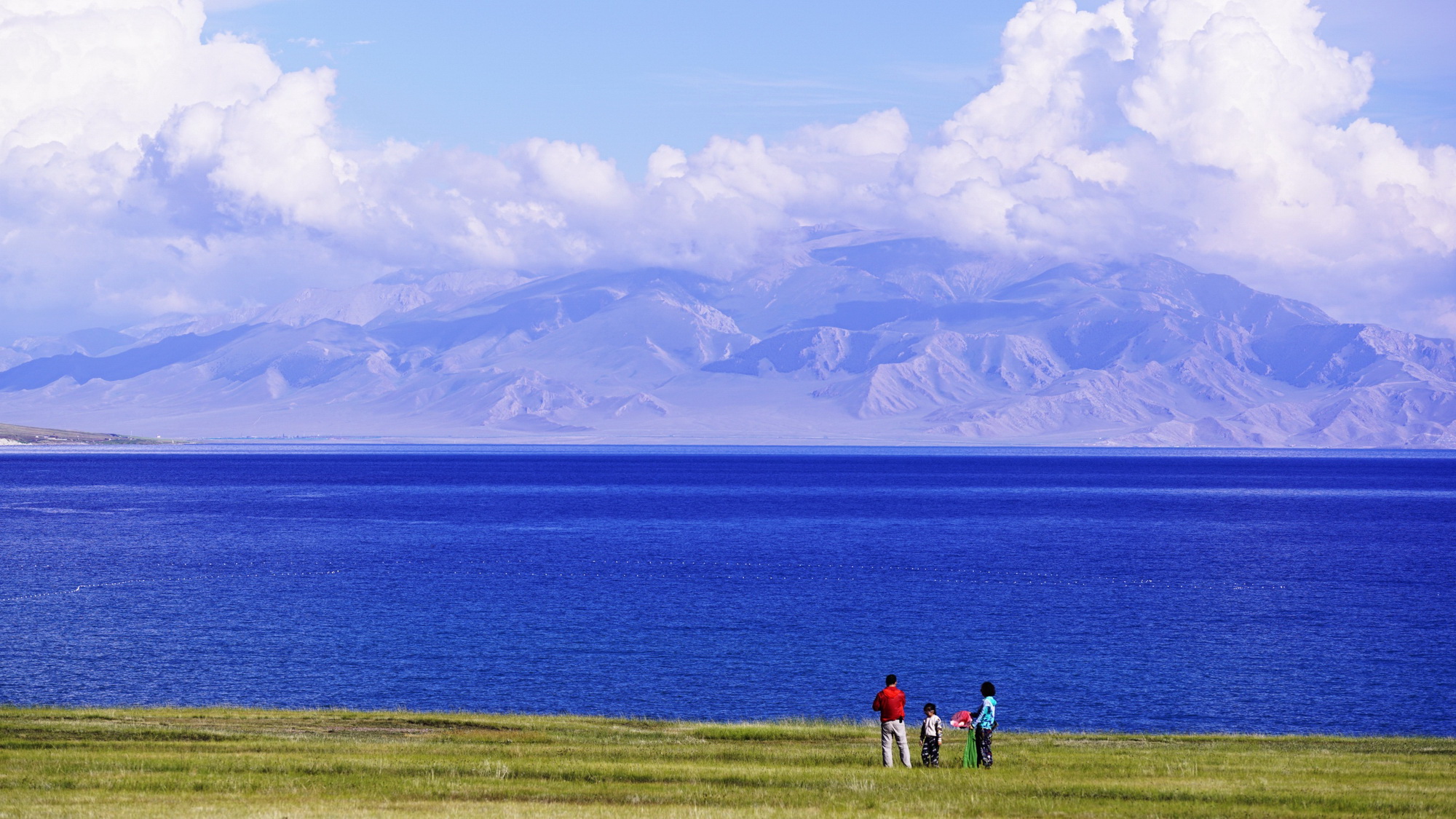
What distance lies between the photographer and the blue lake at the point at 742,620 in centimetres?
5231

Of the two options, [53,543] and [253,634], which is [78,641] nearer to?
[253,634]

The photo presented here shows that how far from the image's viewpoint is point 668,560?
103812mm

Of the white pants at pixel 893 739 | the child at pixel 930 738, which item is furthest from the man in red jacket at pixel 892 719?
the child at pixel 930 738

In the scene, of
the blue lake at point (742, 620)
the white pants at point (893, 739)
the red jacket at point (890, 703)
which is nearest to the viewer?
the red jacket at point (890, 703)

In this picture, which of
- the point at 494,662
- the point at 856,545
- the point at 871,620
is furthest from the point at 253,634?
the point at 856,545

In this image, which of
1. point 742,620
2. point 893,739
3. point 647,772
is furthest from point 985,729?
point 742,620

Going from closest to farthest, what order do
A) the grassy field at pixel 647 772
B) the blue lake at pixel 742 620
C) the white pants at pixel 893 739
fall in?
1. the grassy field at pixel 647 772
2. the white pants at pixel 893 739
3. the blue lake at pixel 742 620

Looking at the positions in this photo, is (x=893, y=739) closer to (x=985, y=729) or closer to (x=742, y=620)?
(x=985, y=729)

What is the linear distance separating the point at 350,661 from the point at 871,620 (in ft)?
84.3

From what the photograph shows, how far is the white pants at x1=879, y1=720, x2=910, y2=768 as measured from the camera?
3133 centimetres

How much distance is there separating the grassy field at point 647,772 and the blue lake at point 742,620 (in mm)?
10972

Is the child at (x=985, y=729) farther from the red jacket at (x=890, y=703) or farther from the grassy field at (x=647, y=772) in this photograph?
the red jacket at (x=890, y=703)

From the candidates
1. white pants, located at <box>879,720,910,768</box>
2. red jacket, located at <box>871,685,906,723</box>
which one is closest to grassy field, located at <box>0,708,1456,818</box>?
white pants, located at <box>879,720,910,768</box>

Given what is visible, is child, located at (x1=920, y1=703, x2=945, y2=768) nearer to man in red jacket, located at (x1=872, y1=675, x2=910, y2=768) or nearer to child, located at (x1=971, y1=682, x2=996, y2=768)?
man in red jacket, located at (x1=872, y1=675, x2=910, y2=768)
